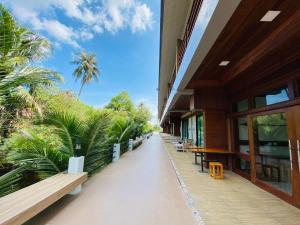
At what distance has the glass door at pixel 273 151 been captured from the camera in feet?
11.4

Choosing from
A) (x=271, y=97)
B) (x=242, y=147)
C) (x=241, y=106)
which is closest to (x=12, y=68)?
(x=271, y=97)

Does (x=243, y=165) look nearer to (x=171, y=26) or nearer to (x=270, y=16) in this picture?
(x=270, y=16)

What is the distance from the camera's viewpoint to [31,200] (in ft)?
7.11

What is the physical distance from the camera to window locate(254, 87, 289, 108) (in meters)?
3.44

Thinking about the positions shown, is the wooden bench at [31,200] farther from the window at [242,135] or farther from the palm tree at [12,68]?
the window at [242,135]

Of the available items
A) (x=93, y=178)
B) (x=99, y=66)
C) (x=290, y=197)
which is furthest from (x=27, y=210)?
(x=99, y=66)

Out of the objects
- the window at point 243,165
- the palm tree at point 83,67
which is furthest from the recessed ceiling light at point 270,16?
the palm tree at point 83,67

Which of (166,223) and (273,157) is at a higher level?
(273,157)

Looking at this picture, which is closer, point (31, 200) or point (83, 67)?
point (31, 200)

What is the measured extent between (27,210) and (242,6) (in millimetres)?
3657

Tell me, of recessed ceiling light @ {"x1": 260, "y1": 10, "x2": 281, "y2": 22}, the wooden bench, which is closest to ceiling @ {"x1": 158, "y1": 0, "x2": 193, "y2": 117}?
recessed ceiling light @ {"x1": 260, "y1": 10, "x2": 281, "y2": 22}

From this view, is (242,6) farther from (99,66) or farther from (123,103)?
(123,103)

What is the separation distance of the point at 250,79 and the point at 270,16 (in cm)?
248

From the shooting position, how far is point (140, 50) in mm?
23672
